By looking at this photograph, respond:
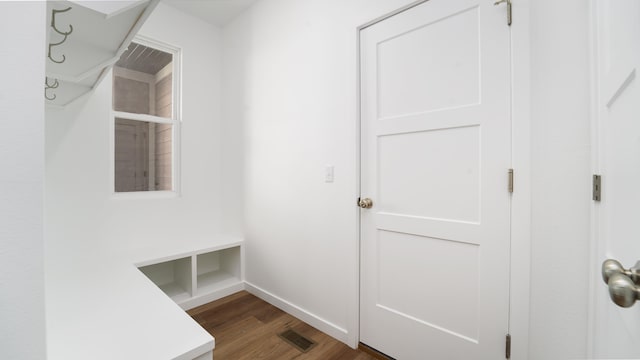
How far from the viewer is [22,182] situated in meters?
0.48

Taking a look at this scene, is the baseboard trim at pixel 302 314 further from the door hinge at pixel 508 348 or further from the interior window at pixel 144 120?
the interior window at pixel 144 120

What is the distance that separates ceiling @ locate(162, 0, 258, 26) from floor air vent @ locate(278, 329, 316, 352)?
284 cm

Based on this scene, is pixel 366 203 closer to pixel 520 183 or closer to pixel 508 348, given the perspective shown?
pixel 520 183

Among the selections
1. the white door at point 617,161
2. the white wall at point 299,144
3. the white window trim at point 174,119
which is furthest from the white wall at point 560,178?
the white window trim at point 174,119

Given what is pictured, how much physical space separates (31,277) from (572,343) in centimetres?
172

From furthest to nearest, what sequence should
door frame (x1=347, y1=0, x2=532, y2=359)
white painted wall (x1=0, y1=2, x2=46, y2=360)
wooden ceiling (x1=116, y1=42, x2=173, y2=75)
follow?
wooden ceiling (x1=116, y1=42, x2=173, y2=75) < door frame (x1=347, y1=0, x2=532, y2=359) < white painted wall (x1=0, y1=2, x2=46, y2=360)

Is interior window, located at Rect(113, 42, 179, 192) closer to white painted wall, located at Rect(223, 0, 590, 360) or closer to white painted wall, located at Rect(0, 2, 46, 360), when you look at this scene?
white painted wall, located at Rect(223, 0, 590, 360)

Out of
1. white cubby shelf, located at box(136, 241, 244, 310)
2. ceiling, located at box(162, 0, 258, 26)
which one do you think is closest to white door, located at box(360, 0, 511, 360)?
white cubby shelf, located at box(136, 241, 244, 310)

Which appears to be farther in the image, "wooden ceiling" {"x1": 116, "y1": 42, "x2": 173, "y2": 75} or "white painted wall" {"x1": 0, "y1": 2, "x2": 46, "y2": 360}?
"wooden ceiling" {"x1": 116, "y1": 42, "x2": 173, "y2": 75}

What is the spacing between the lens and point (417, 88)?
1.49m

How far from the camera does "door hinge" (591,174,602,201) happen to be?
0.90 m

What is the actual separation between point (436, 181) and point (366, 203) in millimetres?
448

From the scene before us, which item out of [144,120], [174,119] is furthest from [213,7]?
[144,120]

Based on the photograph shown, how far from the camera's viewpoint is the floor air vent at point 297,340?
1.73m
